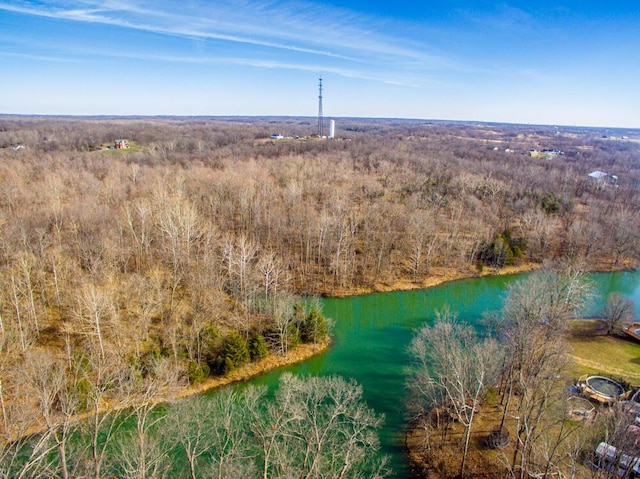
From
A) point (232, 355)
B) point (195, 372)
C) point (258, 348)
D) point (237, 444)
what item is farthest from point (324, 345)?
point (237, 444)

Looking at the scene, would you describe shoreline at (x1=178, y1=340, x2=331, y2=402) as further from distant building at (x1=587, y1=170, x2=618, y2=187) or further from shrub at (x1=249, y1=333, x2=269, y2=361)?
distant building at (x1=587, y1=170, x2=618, y2=187)

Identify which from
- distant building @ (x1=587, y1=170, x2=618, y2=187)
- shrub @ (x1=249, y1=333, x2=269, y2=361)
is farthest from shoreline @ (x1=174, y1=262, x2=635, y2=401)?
distant building @ (x1=587, y1=170, x2=618, y2=187)

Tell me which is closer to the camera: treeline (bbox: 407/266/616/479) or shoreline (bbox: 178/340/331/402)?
treeline (bbox: 407/266/616/479)

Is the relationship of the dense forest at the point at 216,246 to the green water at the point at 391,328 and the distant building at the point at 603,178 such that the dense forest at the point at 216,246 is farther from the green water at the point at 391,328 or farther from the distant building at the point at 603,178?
the green water at the point at 391,328

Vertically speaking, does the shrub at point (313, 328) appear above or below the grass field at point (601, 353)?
above

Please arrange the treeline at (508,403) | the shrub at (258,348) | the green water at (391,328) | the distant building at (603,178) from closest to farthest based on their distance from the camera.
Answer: the treeline at (508,403) → the green water at (391,328) → the shrub at (258,348) → the distant building at (603,178)

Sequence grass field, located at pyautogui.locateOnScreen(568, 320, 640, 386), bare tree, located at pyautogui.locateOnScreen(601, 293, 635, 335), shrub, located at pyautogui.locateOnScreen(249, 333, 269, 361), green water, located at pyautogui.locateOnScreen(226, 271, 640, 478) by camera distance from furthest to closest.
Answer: bare tree, located at pyautogui.locateOnScreen(601, 293, 635, 335), shrub, located at pyautogui.locateOnScreen(249, 333, 269, 361), grass field, located at pyautogui.locateOnScreen(568, 320, 640, 386), green water, located at pyautogui.locateOnScreen(226, 271, 640, 478)

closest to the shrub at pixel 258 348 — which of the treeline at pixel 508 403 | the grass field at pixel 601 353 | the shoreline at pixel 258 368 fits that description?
the shoreline at pixel 258 368
